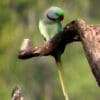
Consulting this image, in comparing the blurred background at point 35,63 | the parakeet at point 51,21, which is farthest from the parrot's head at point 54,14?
the blurred background at point 35,63

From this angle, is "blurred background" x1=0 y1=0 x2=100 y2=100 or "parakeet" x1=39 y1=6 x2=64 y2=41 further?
"blurred background" x1=0 y1=0 x2=100 y2=100

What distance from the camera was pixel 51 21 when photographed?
1946mm

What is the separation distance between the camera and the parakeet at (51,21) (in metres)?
1.93

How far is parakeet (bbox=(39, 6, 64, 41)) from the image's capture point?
1929 mm

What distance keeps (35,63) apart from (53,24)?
47.1ft

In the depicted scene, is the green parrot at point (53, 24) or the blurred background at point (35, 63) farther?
the blurred background at point (35, 63)

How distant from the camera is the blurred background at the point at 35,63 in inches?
563

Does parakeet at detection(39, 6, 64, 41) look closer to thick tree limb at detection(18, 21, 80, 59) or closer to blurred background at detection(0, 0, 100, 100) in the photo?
thick tree limb at detection(18, 21, 80, 59)

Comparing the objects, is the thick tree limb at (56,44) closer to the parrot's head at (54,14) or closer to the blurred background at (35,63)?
the parrot's head at (54,14)

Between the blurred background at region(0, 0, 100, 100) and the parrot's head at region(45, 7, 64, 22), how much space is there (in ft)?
36.5

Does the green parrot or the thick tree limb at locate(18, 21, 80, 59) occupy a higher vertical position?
the green parrot

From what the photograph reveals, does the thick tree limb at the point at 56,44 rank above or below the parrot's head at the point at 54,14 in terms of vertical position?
below

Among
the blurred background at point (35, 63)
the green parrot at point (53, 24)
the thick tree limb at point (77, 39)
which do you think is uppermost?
the blurred background at point (35, 63)

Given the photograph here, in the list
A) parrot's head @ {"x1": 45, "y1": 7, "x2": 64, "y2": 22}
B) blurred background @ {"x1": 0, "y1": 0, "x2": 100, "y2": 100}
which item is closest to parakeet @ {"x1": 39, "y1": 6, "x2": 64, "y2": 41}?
parrot's head @ {"x1": 45, "y1": 7, "x2": 64, "y2": 22}
